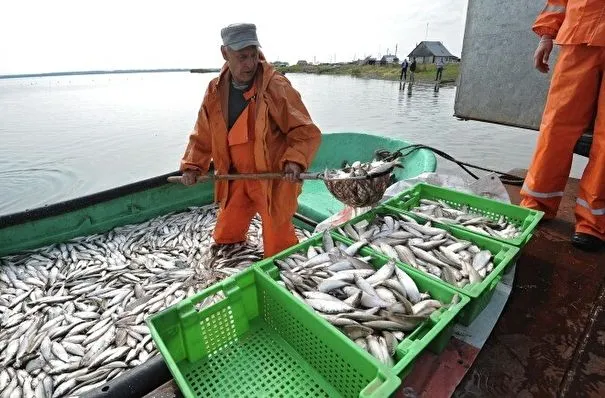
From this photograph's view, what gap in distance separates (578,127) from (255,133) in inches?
107

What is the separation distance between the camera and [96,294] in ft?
10.6

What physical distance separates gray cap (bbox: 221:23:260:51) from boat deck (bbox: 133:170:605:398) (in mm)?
2308

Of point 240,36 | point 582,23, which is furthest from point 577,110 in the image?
point 240,36

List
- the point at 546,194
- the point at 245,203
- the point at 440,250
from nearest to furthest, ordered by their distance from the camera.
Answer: the point at 440,250 → the point at 546,194 → the point at 245,203

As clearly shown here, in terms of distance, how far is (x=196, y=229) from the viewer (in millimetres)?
4355

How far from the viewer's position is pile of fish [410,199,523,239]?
2575mm

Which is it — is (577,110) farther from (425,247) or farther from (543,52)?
(425,247)

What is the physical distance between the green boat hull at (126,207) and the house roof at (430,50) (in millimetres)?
58417

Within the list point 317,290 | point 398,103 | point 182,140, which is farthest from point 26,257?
point 398,103

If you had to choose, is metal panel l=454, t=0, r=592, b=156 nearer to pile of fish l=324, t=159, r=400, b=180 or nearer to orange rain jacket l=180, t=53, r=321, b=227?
pile of fish l=324, t=159, r=400, b=180

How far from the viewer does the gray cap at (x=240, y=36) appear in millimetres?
2594

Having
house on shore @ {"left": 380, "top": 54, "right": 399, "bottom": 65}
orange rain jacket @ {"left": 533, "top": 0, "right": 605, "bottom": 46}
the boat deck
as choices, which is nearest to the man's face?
the boat deck

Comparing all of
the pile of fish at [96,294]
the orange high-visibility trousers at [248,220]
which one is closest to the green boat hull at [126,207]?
the pile of fish at [96,294]

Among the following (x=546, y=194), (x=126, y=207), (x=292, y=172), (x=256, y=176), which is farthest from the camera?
(x=126, y=207)
